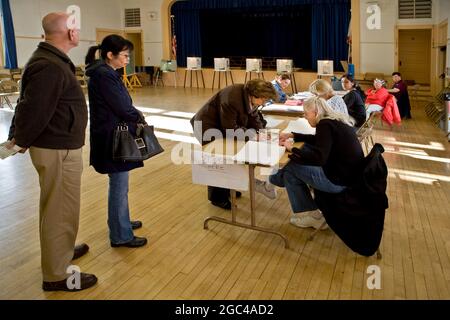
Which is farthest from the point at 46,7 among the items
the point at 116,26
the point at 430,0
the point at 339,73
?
the point at 430,0

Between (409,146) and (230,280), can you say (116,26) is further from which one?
(230,280)

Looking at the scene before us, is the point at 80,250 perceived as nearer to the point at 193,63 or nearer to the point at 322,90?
the point at 322,90


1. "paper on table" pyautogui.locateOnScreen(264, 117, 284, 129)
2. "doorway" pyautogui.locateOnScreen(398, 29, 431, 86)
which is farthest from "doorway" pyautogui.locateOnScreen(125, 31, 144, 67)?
"paper on table" pyautogui.locateOnScreen(264, 117, 284, 129)

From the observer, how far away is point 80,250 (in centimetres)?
306

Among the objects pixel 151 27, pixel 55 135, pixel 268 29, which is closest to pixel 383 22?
pixel 268 29

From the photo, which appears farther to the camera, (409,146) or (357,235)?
(409,146)

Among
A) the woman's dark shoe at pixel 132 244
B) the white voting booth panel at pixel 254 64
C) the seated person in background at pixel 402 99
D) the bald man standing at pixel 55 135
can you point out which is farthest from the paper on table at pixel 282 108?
the white voting booth panel at pixel 254 64

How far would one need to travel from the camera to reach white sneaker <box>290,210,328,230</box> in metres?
3.45

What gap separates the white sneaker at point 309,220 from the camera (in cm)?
345

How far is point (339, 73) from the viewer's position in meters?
13.1

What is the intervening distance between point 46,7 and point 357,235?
1325 cm

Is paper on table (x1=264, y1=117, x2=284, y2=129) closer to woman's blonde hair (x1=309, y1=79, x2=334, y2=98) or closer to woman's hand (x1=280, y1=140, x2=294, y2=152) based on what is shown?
woman's blonde hair (x1=309, y1=79, x2=334, y2=98)

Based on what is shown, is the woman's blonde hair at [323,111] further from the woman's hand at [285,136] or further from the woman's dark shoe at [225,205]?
the woman's dark shoe at [225,205]

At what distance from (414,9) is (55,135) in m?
11.3
